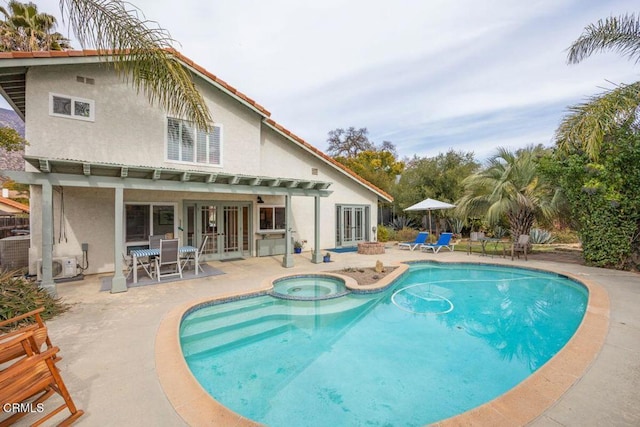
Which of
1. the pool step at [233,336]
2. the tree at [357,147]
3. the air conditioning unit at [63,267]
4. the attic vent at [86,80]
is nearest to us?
the pool step at [233,336]

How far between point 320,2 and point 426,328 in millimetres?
12222

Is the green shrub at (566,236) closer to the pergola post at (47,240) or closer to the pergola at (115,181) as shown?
the pergola at (115,181)

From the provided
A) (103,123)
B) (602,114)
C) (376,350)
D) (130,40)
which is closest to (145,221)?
(103,123)

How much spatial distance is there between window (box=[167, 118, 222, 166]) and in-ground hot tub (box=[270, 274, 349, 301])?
19.3 feet

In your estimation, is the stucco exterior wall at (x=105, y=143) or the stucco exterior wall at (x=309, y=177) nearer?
the stucco exterior wall at (x=105, y=143)

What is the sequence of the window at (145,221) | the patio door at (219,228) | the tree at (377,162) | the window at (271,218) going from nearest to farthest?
the window at (145,221) → the patio door at (219,228) → the window at (271,218) → the tree at (377,162)

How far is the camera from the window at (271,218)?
47.3ft

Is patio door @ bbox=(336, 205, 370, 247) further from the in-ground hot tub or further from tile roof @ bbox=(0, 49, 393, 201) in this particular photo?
the in-ground hot tub

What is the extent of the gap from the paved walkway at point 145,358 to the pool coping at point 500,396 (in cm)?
9

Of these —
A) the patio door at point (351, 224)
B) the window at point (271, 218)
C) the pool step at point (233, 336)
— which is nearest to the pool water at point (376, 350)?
the pool step at point (233, 336)

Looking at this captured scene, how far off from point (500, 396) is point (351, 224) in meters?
14.7

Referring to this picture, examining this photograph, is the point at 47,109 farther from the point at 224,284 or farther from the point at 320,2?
the point at 320,2

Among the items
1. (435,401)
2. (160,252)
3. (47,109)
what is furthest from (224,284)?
(47,109)

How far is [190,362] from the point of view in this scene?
510 cm
